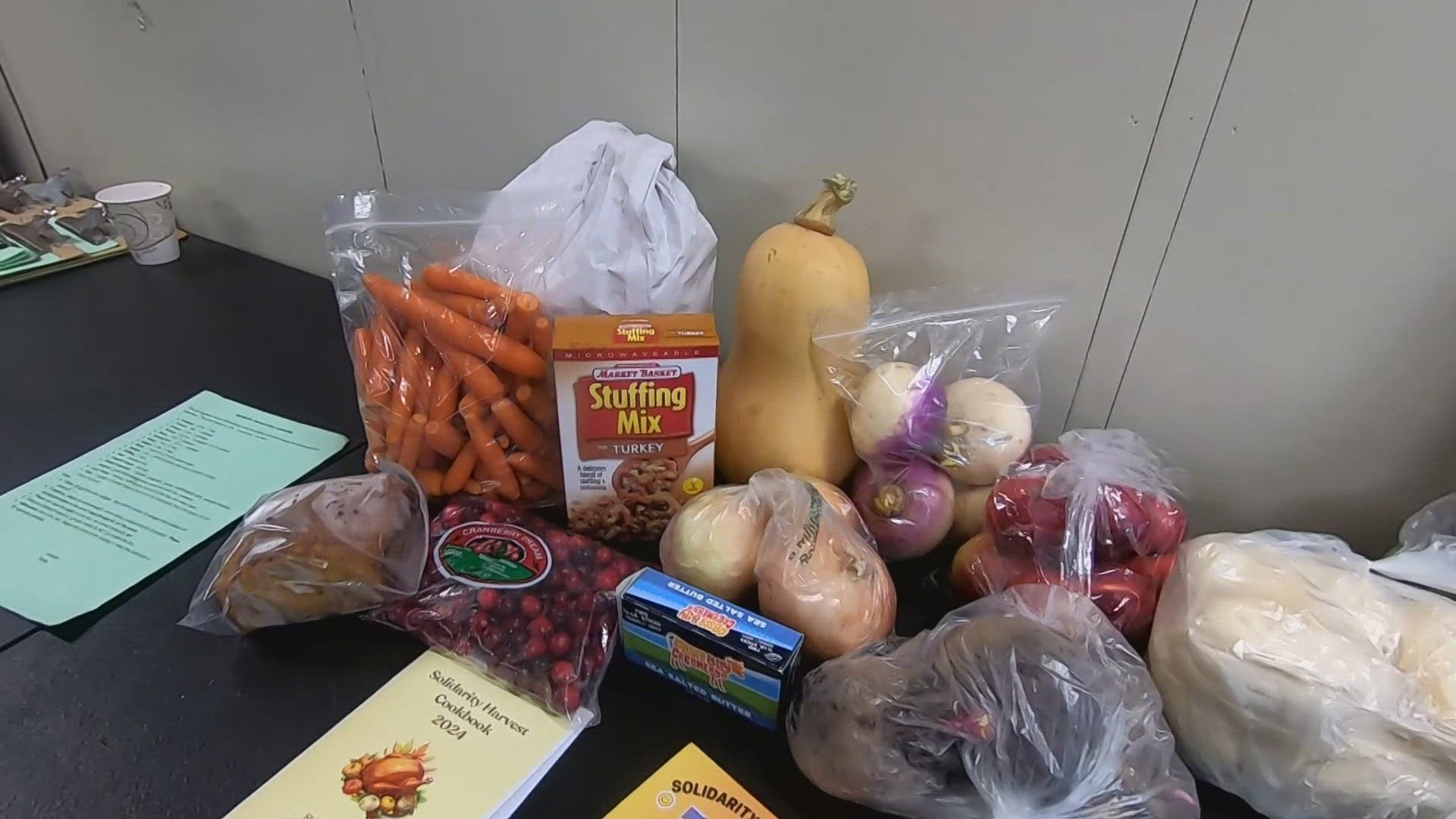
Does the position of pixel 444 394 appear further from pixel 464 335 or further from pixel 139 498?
pixel 139 498

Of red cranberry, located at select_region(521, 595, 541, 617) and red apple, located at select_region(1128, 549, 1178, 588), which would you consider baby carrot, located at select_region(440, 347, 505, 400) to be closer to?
red cranberry, located at select_region(521, 595, 541, 617)

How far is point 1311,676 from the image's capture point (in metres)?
0.43

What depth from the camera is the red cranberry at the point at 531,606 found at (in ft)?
1.92

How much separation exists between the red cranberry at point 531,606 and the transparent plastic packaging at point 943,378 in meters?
0.25

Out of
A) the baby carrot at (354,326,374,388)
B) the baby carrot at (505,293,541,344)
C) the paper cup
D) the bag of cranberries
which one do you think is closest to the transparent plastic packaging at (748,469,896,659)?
the bag of cranberries

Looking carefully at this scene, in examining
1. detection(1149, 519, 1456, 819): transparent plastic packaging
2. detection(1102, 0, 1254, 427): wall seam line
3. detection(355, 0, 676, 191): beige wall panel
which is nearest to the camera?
detection(1149, 519, 1456, 819): transparent plastic packaging

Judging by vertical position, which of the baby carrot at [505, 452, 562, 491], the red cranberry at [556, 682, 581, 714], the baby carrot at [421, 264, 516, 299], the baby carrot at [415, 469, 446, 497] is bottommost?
the red cranberry at [556, 682, 581, 714]

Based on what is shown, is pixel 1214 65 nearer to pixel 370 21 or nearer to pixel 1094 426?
pixel 1094 426

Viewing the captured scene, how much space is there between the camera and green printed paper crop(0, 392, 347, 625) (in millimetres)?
635

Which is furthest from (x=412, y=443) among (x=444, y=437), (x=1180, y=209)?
(x=1180, y=209)

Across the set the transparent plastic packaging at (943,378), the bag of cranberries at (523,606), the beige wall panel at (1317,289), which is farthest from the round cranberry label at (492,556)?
the beige wall panel at (1317,289)

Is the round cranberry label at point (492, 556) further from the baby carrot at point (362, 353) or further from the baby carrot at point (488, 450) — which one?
the baby carrot at point (362, 353)

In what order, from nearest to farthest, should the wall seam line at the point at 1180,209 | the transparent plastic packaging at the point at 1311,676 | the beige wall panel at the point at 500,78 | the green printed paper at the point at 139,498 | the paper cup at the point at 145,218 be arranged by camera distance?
the transparent plastic packaging at the point at 1311,676 < the wall seam line at the point at 1180,209 < the green printed paper at the point at 139,498 < the beige wall panel at the point at 500,78 < the paper cup at the point at 145,218

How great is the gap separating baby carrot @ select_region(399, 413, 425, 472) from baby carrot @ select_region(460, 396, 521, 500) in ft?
0.11
